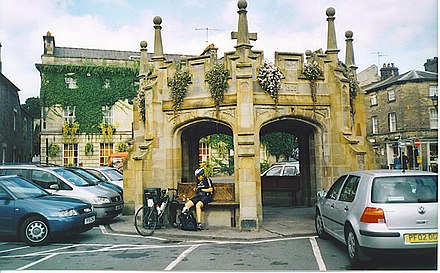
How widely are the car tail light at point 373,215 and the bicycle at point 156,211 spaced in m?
5.79

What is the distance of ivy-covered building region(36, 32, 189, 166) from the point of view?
36469 mm

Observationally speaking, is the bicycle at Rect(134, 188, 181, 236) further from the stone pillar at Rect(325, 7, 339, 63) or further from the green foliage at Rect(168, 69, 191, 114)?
the stone pillar at Rect(325, 7, 339, 63)

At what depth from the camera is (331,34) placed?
1223cm

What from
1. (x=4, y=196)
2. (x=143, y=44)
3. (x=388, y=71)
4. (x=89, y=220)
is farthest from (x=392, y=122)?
(x=4, y=196)

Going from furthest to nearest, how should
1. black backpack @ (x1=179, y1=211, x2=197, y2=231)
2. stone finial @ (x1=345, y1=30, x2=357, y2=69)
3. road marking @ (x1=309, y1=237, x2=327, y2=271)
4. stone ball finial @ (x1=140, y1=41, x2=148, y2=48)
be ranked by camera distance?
1. stone ball finial @ (x1=140, y1=41, x2=148, y2=48)
2. stone finial @ (x1=345, y1=30, x2=357, y2=69)
3. black backpack @ (x1=179, y1=211, x2=197, y2=231)
4. road marking @ (x1=309, y1=237, x2=327, y2=271)

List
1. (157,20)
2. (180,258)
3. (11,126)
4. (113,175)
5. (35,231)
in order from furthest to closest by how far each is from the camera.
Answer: (11,126) → (113,175) → (157,20) → (35,231) → (180,258)

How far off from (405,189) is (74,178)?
9.88 m

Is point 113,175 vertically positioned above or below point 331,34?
below

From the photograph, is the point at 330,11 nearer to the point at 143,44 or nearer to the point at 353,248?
the point at 143,44

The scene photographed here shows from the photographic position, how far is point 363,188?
280 inches

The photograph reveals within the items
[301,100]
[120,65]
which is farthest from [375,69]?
[301,100]

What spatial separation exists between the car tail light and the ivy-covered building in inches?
1253

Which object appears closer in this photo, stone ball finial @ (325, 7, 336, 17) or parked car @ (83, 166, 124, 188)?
stone ball finial @ (325, 7, 336, 17)

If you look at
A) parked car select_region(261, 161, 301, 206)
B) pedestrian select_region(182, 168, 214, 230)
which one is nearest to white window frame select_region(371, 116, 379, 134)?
parked car select_region(261, 161, 301, 206)
